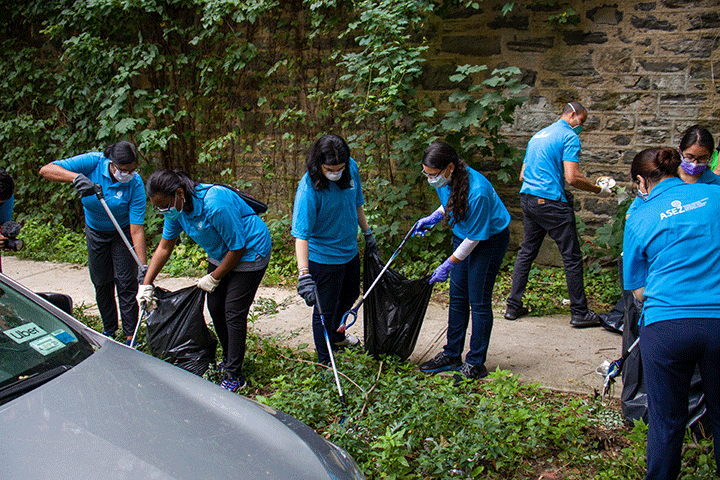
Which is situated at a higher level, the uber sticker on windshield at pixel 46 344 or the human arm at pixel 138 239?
the human arm at pixel 138 239

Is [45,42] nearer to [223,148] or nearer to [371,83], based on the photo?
[223,148]

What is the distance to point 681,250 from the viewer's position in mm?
2221

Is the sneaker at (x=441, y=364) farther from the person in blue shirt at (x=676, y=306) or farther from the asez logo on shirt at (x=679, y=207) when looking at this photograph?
the asez logo on shirt at (x=679, y=207)

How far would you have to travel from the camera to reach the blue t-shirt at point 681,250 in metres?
2.18

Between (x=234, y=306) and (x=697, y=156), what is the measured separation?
301 centimetres

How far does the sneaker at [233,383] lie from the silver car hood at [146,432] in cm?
134

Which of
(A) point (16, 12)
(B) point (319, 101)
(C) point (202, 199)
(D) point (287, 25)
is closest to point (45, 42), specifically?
(A) point (16, 12)

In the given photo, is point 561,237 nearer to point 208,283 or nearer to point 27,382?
point 208,283

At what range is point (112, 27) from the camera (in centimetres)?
714

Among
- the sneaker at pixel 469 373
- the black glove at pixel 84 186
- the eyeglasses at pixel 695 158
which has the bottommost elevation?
the sneaker at pixel 469 373

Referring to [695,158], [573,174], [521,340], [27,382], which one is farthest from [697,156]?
[27,382]

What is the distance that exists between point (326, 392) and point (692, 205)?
2.11m

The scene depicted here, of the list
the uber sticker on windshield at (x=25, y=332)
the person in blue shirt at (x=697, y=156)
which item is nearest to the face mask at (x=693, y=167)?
the person in blue shirt at (x=697, y=156)

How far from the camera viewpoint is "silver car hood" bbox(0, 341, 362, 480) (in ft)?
5.40
